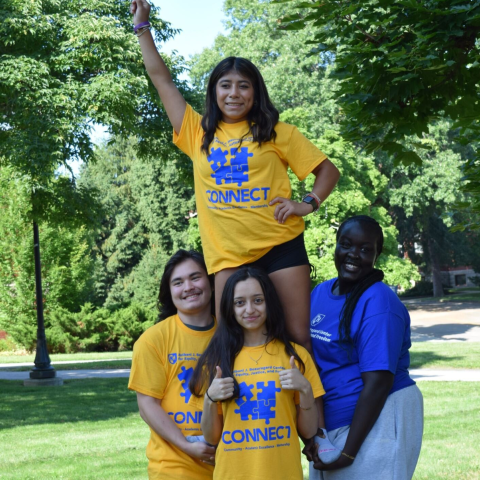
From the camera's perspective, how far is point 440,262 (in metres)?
42.3

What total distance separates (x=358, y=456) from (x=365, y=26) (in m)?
2.64

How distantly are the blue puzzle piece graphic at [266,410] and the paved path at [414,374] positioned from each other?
37.4 feet

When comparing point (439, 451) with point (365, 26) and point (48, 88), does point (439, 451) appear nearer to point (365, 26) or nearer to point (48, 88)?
point (365, 26)

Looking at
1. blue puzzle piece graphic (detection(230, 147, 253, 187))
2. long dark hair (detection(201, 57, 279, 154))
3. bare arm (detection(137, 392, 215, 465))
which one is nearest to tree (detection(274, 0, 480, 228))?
long dark hair (detection(201, 57, 279, 154))

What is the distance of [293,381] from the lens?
2.68 meters

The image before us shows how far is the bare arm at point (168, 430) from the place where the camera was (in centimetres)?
282

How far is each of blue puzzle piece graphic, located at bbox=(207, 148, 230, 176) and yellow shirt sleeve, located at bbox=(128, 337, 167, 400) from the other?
0.80 m

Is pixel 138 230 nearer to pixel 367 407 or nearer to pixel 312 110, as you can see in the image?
pixel 312 110

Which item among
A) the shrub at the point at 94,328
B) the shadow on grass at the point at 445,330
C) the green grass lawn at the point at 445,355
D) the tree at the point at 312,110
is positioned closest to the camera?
the green grass lawn at the point at 445,355

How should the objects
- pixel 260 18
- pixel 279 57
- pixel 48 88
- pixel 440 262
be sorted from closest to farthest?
pixel 48 88 < pixel 279 57 < pixel 260 18 < pixel 440 262

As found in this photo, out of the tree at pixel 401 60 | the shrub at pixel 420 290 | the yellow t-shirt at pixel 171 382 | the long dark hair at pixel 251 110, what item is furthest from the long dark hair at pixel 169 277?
the shrub at pixel 420 290

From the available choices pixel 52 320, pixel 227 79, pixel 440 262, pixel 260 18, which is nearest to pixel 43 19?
pixel 227 79

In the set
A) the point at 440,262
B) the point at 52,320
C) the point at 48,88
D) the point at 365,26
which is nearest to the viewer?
the point at 365,26

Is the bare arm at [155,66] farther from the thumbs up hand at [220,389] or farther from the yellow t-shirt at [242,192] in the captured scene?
the thumbs up hand at [220,389]
